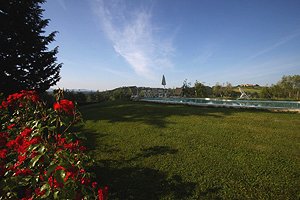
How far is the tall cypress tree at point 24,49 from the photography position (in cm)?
1266

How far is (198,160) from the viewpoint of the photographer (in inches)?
213

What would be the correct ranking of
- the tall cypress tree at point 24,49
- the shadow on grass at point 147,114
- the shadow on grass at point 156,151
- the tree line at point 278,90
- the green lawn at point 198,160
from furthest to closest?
the tree line at point 278,90 → the tall cypress tree at point 24,49 → the shadow on grass at point 147,114 → the shadow on grass at point 156,151 → the green lawn at point 198,160

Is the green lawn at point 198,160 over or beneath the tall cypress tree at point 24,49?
beneath

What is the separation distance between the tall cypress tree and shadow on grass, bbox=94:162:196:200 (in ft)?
39.2

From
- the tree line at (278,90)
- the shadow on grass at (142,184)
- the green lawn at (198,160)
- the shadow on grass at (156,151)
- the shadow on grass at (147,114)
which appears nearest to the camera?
the shadow on grass at (142,184)

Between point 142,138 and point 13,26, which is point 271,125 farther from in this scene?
point 13,26

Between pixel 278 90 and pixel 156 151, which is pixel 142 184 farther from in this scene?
pixel 278 90

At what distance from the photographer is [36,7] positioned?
14438 millimetres

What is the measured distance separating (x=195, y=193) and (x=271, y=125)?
7.59 metres

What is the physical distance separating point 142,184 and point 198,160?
6.44ft

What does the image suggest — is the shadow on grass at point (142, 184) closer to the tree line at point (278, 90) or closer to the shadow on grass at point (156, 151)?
the shadow on grass at point (156, 151)

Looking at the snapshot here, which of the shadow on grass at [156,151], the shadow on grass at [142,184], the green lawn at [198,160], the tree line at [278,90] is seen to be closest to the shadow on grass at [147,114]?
the green lawn at [198,160]

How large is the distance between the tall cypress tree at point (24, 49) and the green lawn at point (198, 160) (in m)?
8.08

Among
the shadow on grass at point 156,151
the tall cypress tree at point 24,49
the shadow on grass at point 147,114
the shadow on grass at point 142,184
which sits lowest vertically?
the shadow on grass at point 142,184
